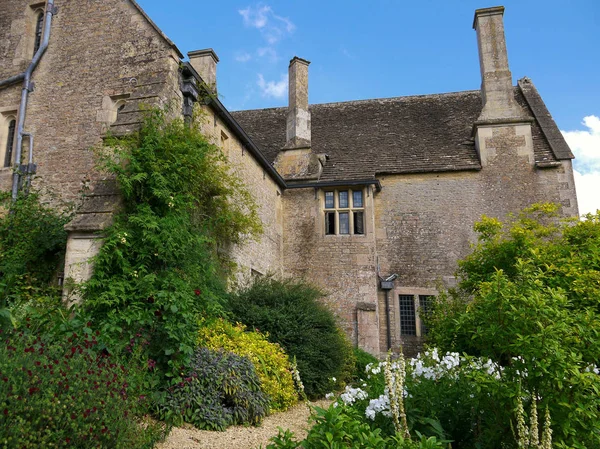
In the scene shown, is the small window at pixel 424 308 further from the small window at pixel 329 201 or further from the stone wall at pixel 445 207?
the small window at pixel 329 201

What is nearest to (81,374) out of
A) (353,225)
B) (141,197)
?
(141,197)

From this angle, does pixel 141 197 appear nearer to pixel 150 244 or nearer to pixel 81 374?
pixel 150 244

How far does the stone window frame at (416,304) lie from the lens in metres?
13.8

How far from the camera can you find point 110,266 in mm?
6523

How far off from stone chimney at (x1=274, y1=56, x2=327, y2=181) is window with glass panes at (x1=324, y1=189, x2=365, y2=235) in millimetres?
Result: 1050

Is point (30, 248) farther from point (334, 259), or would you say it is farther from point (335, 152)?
point (335, 152)

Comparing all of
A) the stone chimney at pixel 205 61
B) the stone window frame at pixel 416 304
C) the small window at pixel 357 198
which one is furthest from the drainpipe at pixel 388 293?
the stone chimney at pixel 205 61

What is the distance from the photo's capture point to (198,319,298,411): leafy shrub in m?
6.82

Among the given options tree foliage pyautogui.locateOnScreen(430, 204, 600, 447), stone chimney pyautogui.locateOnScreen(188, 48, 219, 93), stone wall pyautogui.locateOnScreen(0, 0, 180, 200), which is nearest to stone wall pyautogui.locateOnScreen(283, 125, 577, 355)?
stone chimney pyautogui.locateOnScreen(188, 48, 219, 93)

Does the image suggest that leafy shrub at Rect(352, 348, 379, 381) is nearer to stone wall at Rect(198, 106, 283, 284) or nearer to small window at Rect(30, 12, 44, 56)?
stone wall at Rect(198, 106, 283, 284)

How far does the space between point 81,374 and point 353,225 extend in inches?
437

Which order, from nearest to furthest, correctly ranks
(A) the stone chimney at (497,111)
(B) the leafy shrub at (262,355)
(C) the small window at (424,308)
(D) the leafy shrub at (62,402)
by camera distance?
(D) the leafy shrub at (62,402) → (B) the leafy shrub at (262,355) → (C) the small window at (424,308) → (A) the stone chimney at (497,111)

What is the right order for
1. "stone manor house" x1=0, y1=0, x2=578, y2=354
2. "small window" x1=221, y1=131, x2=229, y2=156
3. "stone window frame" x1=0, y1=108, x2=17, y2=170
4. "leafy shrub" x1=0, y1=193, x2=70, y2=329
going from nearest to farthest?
"leafy shrub" x1=0, y1=193, x2=70, y2=329 → "stone manor house" x1=0, y1=0, x2=578, y2=354 → "stone window frame" x1=0, y1=108, x2=17, y2=170 → "small window" x1=221, y1=131, x2=229, y2=156

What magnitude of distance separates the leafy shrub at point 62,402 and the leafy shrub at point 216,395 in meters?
0.81
